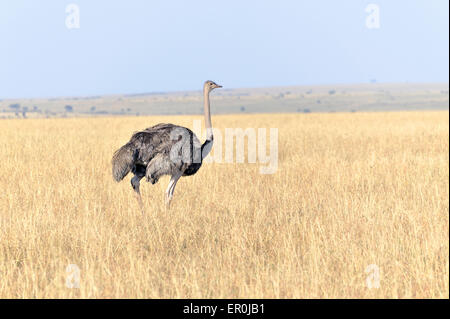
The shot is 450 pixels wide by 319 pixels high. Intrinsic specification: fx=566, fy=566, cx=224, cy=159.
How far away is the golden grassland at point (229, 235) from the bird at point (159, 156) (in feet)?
1.40

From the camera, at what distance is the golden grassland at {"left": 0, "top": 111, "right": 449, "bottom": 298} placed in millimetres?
4129

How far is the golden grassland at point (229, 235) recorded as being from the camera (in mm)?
4129

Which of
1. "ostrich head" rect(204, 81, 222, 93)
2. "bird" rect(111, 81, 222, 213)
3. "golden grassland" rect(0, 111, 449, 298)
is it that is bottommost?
"golden grassland" rect(0, 111, 449, 298)

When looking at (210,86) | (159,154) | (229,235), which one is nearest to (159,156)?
(159,154)

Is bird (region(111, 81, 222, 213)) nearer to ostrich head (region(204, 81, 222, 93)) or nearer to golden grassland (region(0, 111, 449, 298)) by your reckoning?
golden grassland (region(0, 111, 449, 298))

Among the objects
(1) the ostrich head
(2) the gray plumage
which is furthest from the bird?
(1) the ostrich head

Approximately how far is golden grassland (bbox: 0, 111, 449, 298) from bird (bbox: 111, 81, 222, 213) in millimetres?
427

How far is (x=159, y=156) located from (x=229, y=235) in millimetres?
1665

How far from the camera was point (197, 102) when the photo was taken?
407 feet

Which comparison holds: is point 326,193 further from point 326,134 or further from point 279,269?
point 326,134

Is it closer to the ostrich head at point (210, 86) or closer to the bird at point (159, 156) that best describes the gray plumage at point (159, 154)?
the bird at point (159, 156)

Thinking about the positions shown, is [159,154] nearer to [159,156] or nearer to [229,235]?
[159,156]
